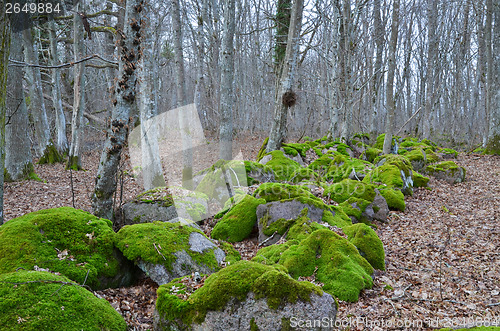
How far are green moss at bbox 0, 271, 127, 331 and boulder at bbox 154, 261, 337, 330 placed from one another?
1.99 ft

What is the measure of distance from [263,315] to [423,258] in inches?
164

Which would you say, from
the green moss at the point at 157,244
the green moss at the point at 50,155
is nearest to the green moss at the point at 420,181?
the green moss at the point at 157,244

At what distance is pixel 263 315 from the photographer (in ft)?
10.1

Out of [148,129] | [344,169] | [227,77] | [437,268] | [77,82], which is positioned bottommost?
[437,268]

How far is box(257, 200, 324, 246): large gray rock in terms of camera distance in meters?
6.34

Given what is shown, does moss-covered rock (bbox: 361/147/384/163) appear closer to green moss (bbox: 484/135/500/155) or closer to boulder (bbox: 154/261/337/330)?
green moss (bbox: 484/135/500/155)

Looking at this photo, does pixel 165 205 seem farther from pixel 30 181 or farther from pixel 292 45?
pixel 292 45

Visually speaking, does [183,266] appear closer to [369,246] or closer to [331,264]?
[331,264]

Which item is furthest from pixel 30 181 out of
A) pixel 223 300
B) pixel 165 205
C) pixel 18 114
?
pixel 223 300

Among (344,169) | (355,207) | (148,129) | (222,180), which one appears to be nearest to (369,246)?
(355,207)

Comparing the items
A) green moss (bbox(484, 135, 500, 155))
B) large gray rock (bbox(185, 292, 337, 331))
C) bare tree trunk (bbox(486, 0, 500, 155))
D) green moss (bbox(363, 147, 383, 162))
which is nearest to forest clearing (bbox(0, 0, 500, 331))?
large gray rock (bbox(185, 292, 337, 331))

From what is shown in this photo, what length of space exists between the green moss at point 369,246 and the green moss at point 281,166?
4.59m

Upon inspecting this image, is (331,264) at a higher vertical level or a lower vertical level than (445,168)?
lower

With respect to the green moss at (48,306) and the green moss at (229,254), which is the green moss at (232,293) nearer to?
the green moss at (48,306)
